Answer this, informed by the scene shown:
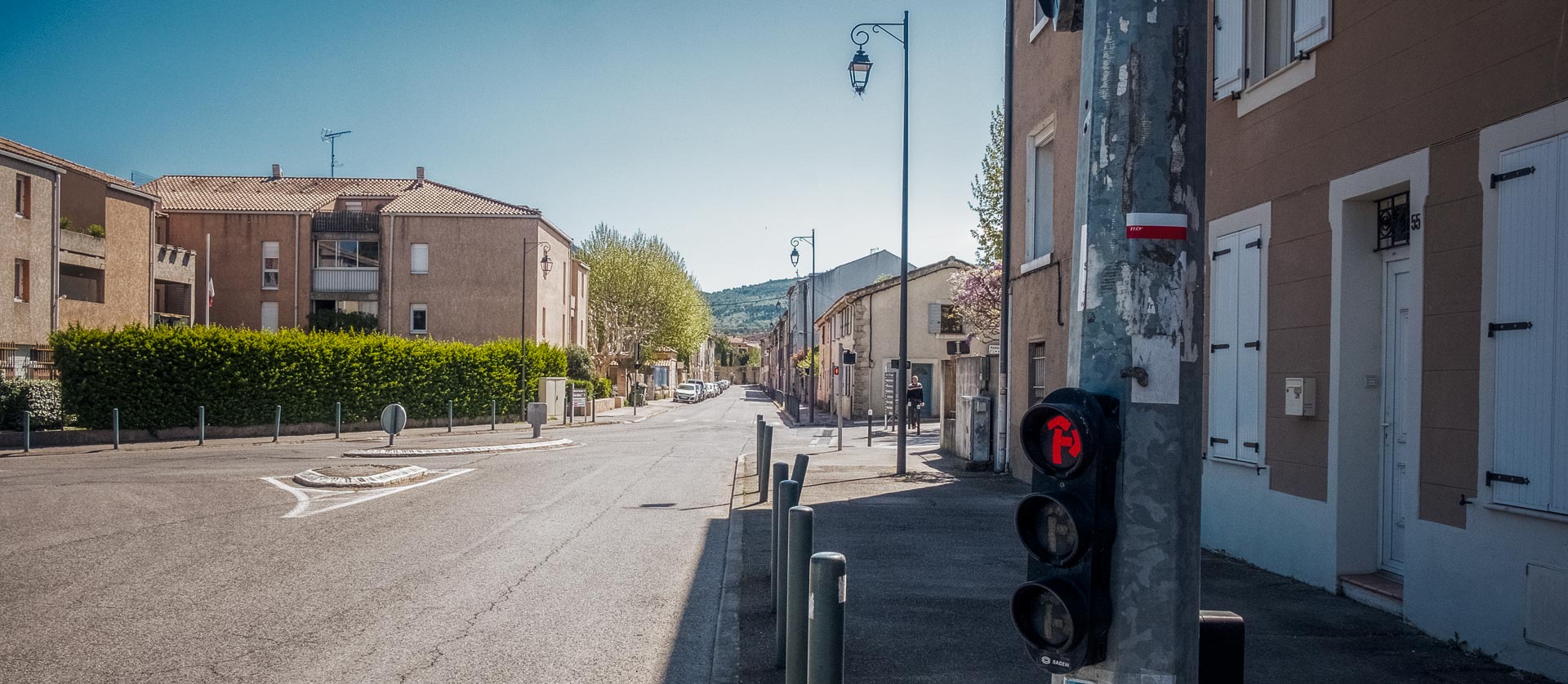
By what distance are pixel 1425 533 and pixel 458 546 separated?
7880mm

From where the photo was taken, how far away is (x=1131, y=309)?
2744 mm

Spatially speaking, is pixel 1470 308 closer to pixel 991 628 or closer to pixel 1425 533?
pixel 1425 533

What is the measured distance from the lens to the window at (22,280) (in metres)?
31.3

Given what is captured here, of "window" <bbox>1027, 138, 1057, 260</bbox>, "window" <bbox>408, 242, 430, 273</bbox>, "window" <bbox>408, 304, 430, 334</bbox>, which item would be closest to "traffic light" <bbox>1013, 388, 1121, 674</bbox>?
"window" <bbox>1027, 138, 1057, 260</bbox>

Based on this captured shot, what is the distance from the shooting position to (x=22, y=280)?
31500 mm

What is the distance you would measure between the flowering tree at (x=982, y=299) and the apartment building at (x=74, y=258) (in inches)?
1047

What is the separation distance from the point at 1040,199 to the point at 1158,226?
12.6 meters

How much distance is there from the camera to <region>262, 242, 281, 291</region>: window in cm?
4594

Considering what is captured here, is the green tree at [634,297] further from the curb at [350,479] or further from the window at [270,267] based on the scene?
the curb at [350,479]

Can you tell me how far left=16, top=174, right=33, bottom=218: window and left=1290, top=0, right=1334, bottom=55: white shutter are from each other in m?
37.3

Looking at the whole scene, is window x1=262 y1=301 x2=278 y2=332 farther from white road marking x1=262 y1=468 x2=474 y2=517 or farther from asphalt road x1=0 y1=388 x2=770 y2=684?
white road marking x1=262 y1=468 x2=474 y2=517

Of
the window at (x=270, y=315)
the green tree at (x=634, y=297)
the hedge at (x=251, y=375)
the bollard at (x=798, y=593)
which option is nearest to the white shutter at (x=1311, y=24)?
the bollard at (x=798, y=593)

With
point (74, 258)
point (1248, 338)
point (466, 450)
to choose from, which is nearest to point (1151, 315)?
point (1248, 338)

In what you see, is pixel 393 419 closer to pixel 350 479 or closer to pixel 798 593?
pixel 350 479
